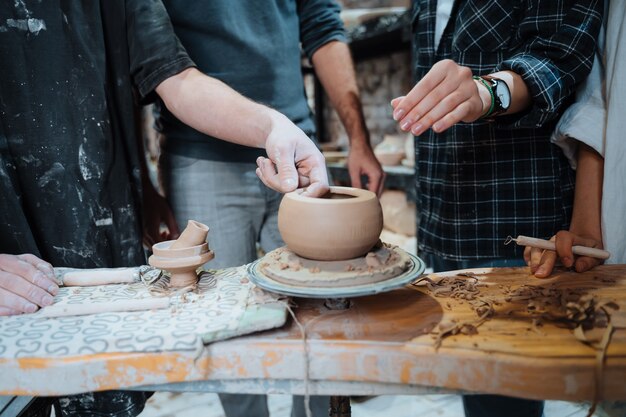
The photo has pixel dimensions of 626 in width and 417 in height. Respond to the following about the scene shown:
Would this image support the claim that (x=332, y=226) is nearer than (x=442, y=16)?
Yes

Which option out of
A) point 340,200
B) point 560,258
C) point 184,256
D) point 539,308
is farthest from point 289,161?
point 560,258

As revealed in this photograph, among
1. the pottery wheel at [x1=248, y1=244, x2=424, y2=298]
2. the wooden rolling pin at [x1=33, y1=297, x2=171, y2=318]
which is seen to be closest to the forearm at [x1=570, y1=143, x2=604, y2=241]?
the pottery wheel at [x1=248, y1=244, x2=424, y2=298]

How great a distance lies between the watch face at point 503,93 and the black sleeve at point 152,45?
1163 mm

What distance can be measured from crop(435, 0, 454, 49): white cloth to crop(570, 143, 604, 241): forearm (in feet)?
2.51

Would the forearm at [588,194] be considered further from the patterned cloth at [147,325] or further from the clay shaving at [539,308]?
A: the patterned cloth at [147,325]

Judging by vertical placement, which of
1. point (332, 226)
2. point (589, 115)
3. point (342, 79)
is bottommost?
point (332, 226)

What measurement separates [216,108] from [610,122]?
146 centimetres

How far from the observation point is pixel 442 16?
2.11 meters

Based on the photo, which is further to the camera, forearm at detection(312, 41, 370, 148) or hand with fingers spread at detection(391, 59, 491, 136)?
forearm at detection(312, 41, 370, 148)

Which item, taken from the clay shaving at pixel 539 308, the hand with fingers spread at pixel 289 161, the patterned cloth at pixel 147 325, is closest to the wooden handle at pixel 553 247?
the clay shaving at pixel 539 308

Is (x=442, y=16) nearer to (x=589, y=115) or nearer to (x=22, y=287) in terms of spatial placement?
(x=589, y=115)

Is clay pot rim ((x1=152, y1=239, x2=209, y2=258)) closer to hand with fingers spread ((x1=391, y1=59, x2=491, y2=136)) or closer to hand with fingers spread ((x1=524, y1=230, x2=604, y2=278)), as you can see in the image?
hand with fingers spread ((x1=391, y1=59, x2=491, y2=136))

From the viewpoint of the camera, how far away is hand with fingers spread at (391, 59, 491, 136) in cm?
148

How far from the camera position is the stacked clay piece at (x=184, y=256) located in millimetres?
1459
